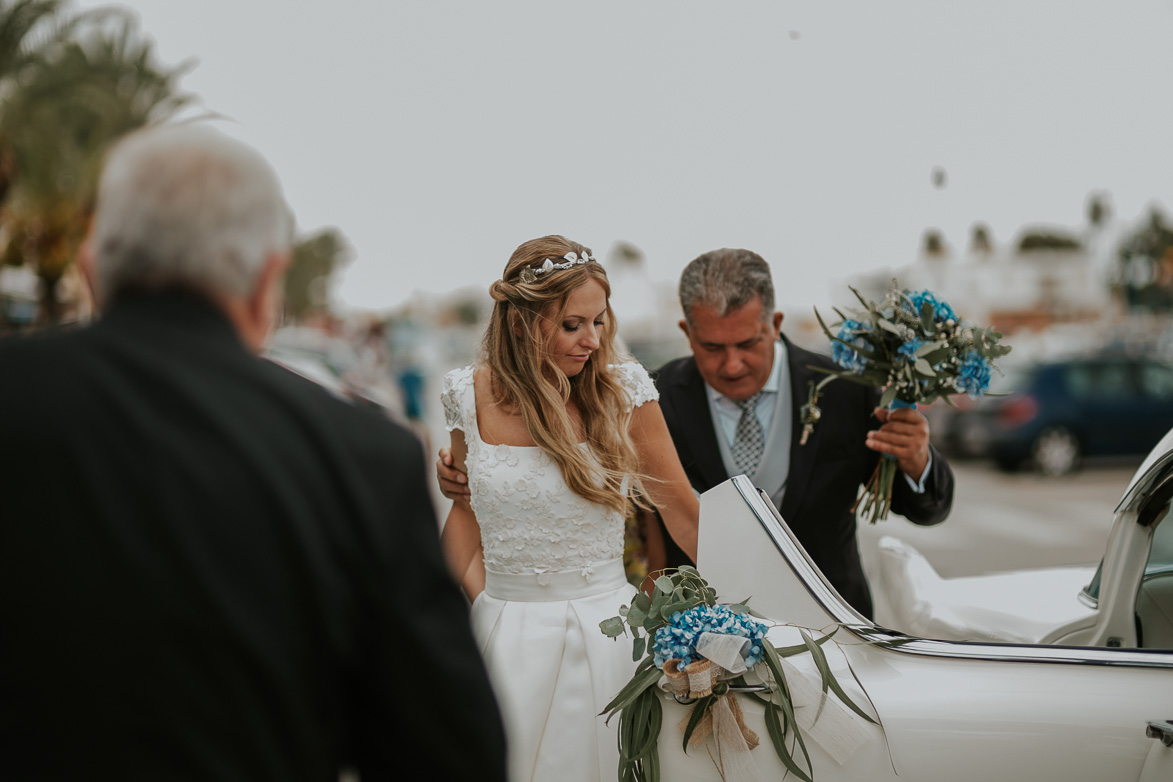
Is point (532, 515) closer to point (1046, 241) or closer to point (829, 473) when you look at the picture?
point (829, 473)

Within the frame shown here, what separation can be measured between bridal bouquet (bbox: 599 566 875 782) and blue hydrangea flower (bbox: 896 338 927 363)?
3.44 feet

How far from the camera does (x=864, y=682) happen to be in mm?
2141

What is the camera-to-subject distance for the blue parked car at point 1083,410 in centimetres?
1276

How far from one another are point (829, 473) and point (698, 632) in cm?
112

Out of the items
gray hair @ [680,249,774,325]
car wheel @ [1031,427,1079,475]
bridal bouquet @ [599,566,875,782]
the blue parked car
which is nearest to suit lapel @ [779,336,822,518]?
gray hair @ [680,249,774,325]

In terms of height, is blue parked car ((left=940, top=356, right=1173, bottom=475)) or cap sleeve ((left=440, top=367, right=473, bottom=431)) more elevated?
cap sleeve ((left=440, top=367, right=473, bottom=431))

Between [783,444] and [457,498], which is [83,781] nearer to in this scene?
[457,498]

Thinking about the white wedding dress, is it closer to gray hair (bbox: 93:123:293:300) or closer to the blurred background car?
gray hair (bbox: 93:123:293:300)

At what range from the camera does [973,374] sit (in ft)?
9.43

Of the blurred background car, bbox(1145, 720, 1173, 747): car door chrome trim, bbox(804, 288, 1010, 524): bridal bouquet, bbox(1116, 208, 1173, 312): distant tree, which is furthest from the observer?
bbox(1116, 208, 1173, 312): distant tree

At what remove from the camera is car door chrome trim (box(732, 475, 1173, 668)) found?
7.01 ft

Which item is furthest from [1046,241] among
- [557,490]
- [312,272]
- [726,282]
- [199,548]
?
[199,548]

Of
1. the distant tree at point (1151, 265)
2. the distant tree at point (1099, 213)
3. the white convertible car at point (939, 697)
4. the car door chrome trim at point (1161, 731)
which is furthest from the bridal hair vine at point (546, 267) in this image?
the distant tree at point (1099, 213)

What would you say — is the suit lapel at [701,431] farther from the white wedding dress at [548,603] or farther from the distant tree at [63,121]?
the distant tree at [63,121]
